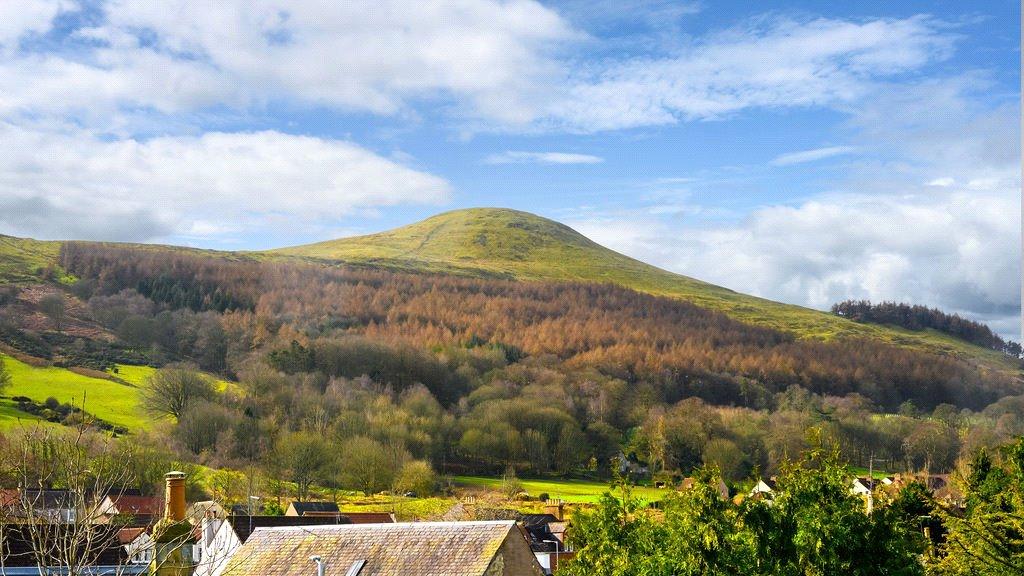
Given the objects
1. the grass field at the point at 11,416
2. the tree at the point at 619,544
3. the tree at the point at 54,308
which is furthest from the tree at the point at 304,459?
the tree at the point at 54,308

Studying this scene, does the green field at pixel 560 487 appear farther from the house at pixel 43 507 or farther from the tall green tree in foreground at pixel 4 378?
the house at pixel 43 507

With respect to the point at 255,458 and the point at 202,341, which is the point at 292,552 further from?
the point at 202,341

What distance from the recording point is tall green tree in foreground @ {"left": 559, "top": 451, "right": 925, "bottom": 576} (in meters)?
21.5

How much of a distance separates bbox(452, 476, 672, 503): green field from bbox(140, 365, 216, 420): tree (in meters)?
32.3

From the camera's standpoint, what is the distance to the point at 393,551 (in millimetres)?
27172

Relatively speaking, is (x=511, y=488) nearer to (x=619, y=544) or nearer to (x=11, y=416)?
(x=11, y=416)

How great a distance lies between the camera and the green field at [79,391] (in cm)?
10894

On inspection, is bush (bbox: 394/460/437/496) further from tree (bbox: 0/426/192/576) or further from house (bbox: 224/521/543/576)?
house (bbox: 224/521/543/576)

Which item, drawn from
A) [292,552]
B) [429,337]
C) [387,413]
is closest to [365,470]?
[387,413]

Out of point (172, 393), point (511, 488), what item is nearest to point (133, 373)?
point (172, 393)

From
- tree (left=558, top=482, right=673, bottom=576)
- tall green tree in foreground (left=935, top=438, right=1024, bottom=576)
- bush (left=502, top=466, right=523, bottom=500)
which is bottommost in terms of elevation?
bush (left=502, top=466, right=523, bottom=500)

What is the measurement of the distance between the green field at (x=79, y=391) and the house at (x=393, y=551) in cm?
8274

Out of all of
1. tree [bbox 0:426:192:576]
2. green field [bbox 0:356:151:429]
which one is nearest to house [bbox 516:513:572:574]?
tree [bbox 0:426:192:576]

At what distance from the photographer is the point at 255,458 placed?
3981 inches
